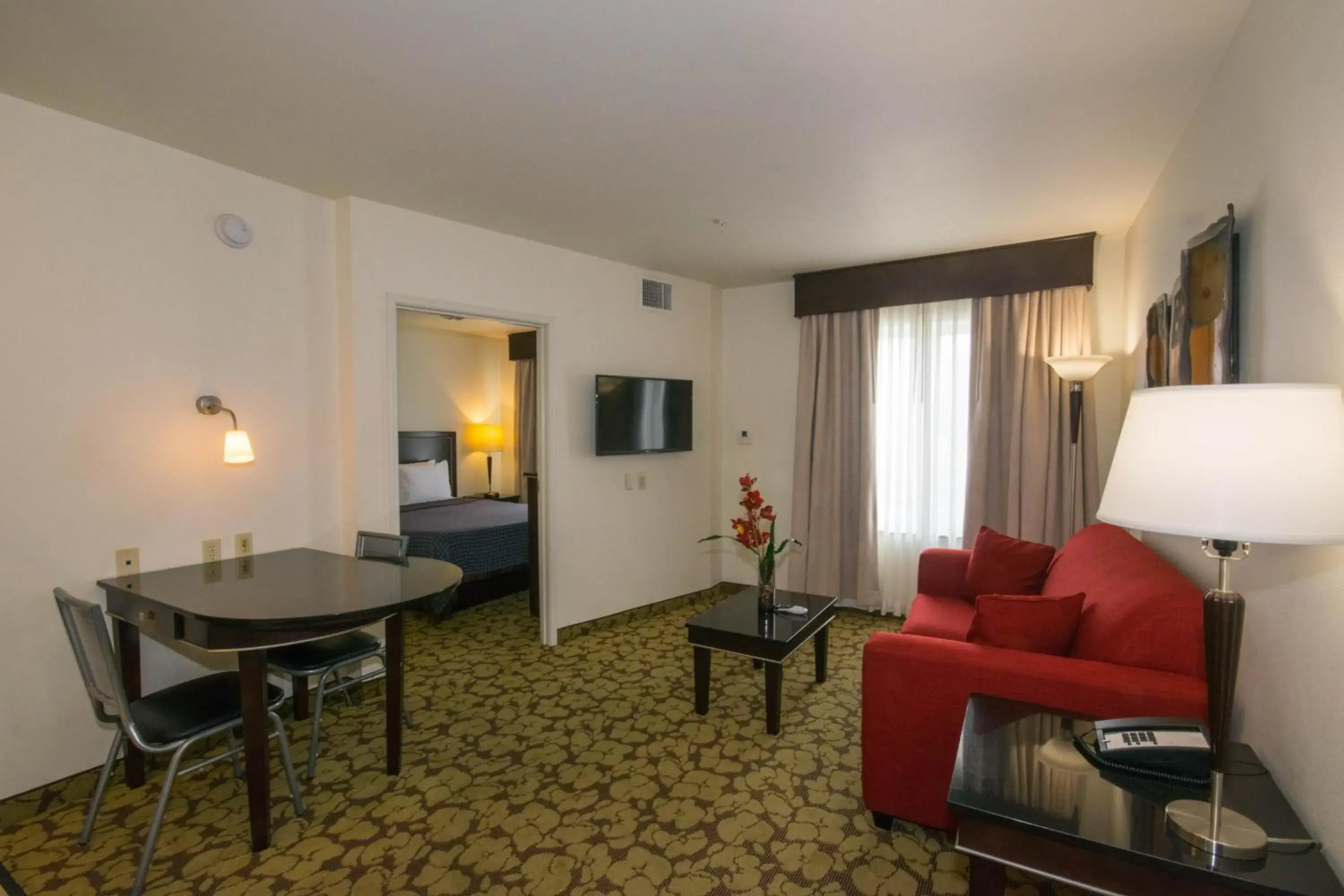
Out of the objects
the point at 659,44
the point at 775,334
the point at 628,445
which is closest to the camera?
the point at 659,44

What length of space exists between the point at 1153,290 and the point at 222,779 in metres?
4.63

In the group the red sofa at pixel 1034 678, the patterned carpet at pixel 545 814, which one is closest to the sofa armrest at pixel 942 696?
the red sofa at pixel 1034 678

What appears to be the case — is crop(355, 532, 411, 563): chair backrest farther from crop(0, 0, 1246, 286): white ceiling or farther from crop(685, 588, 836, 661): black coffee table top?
crop(0, 0, 1246, 286): white ceiling

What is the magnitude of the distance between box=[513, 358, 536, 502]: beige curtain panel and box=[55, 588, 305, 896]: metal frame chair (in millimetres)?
4873

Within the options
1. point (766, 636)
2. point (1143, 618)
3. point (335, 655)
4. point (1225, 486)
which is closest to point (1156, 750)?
point (1143, 618)

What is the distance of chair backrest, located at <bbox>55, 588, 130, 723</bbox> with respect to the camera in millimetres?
1947

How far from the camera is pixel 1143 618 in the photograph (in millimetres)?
1951

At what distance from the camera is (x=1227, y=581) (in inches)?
49.4

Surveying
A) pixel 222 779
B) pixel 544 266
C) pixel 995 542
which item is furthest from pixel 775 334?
pixel 222 779

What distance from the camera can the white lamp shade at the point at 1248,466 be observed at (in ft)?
3.51

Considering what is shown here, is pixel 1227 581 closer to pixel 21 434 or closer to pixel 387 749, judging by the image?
pixel 387 749

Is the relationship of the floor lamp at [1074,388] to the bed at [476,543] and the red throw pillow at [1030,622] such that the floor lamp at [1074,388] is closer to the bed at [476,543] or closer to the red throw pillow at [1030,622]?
the red throw pillow at [1030,622]

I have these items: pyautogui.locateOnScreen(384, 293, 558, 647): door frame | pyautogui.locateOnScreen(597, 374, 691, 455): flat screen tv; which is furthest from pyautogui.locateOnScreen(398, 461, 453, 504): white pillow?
pyautogui.locateOnScreen(597, 374, 691, 455): flat screen tv

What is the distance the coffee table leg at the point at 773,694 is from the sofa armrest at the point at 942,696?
73 centimetres
